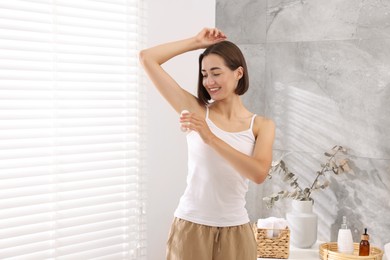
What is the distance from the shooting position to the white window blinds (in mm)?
2141

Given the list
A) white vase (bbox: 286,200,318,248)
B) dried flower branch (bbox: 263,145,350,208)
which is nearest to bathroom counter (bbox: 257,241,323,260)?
white vase (bbox: 286,200,318,248)

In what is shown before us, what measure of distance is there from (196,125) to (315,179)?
48.1 inches

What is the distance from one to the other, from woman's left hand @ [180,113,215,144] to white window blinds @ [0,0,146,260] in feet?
2.31

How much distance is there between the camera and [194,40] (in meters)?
2.01

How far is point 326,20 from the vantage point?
2803 mm

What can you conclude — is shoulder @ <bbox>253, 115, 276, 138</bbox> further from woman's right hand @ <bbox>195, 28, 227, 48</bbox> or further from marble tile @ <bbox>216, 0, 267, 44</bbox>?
marble tile @ <bbox>216, 0, 267, 44</bbox>

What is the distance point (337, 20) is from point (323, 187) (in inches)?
32.8

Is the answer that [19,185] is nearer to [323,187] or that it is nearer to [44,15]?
[44,15]

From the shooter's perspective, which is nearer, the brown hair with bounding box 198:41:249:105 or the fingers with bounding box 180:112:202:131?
the fingers with bounding box 180:112:202:131

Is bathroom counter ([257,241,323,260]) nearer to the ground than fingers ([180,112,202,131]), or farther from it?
nearer to the ground

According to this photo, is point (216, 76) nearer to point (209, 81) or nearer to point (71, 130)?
point (209, 81)

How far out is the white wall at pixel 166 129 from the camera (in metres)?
2.65

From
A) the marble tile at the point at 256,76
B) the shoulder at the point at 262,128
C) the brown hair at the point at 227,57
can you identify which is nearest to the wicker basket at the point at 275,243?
the marble tile at the point at 256,76

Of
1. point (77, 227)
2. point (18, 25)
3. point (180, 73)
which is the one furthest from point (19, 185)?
point (180, 73)
